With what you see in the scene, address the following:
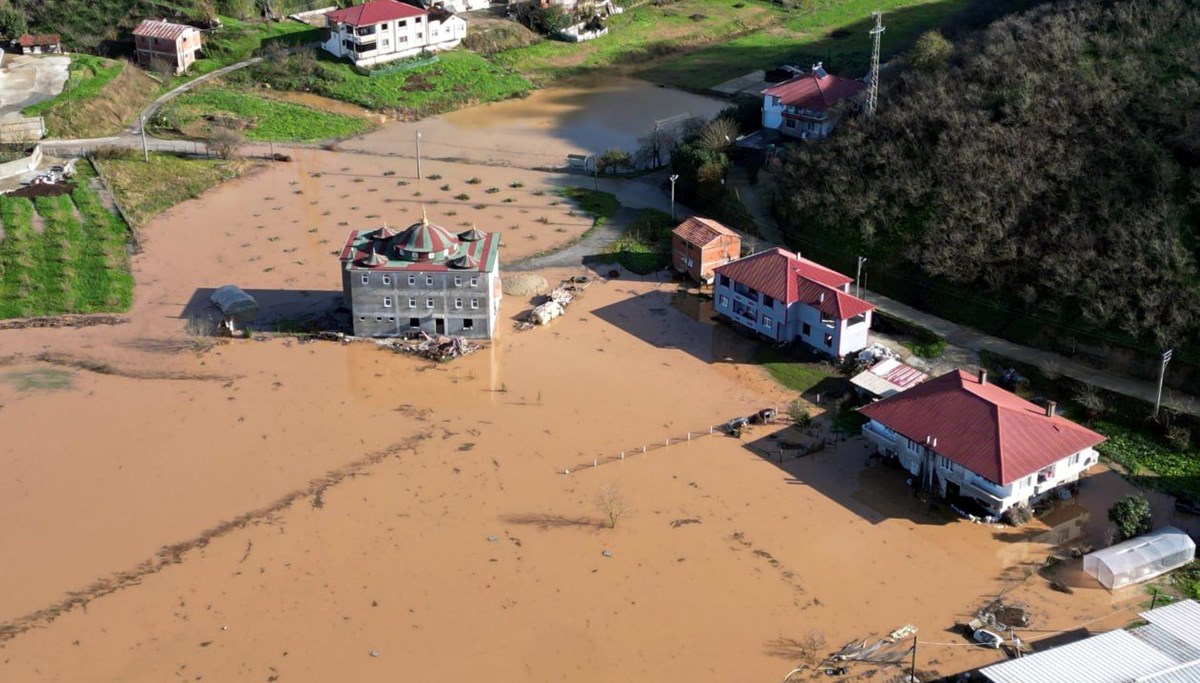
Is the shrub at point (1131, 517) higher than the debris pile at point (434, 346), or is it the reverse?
the debris pile at point (434, 346)

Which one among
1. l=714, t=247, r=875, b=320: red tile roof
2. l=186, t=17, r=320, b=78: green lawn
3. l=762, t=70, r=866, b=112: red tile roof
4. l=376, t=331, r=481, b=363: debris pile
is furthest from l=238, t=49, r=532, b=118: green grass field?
l=714, t=247, r=875, b=320: red tile roof

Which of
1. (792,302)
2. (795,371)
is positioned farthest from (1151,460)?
(792,302)

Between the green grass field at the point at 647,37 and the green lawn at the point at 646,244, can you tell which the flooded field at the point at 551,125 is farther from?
the green lawn at the point at 646,244

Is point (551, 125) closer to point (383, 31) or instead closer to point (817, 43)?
point (383, 31)

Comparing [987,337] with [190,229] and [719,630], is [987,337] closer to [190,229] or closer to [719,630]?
[719,630]

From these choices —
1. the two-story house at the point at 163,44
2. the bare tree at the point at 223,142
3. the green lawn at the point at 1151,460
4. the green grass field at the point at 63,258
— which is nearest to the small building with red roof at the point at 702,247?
the green lawn at the point at 1151,460

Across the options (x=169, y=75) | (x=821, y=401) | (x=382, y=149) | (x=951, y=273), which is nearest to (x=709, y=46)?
(x=382, y=149)
